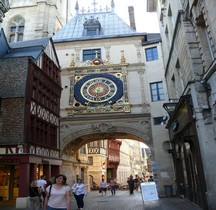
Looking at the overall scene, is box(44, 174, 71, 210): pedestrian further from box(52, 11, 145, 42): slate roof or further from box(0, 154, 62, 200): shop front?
box(52, 11, 145, 42): slate roof

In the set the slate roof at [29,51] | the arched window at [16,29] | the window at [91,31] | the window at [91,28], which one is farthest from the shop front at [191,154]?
the arched window at [16,29]

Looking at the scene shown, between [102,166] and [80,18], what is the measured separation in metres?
16.9

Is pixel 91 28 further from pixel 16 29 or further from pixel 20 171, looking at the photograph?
pixel 20 171

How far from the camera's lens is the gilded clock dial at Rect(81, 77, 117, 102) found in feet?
62.6

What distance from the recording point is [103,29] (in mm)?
23656

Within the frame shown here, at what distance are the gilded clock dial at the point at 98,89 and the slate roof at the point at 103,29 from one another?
4175 millimetres

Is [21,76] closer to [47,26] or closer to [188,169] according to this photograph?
[188,169]

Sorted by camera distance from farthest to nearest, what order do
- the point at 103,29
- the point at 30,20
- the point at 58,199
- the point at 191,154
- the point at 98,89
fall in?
the point at 30,20
the point at 103,29
the point at 98,89
the point at 191,154
the point at 58,199

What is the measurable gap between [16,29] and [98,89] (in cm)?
1895

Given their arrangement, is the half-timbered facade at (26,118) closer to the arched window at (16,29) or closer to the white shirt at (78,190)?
the white shirt at (78,190)

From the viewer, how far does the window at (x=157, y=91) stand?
18.8 meters

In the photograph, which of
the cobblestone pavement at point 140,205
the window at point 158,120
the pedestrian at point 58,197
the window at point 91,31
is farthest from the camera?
the window at point 91,31

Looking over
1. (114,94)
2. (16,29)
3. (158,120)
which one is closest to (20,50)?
(114,94)

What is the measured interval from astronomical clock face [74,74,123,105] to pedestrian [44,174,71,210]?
14.6 m
